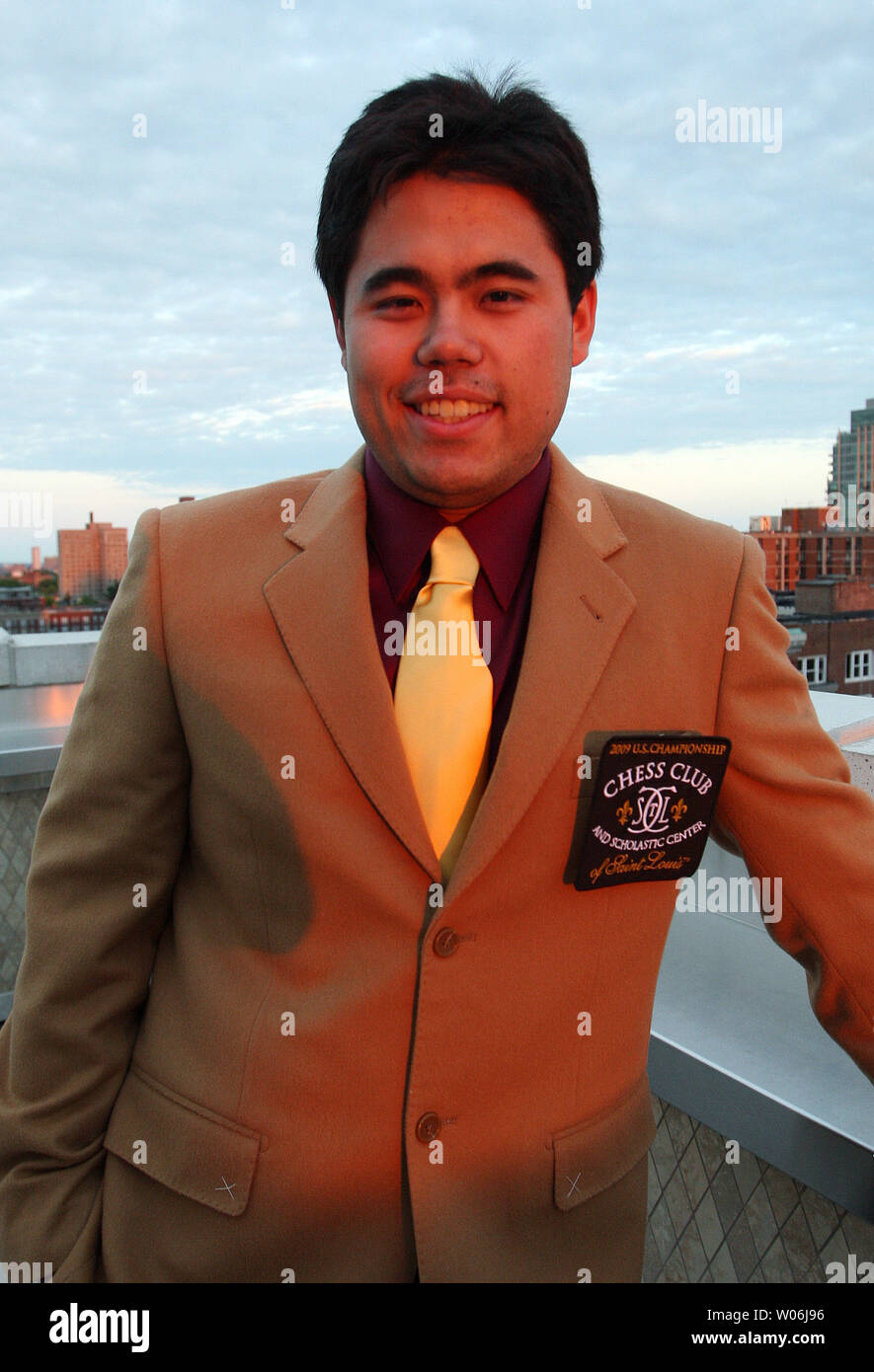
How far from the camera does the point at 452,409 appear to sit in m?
1.18

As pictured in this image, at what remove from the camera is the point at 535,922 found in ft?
4.13

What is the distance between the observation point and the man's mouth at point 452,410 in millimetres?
1181

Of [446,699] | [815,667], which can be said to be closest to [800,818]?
[446,699]

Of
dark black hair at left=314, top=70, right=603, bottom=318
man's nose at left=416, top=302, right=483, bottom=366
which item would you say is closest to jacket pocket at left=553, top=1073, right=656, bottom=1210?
man's nose at left=416, top=302, right=483, bottom=366

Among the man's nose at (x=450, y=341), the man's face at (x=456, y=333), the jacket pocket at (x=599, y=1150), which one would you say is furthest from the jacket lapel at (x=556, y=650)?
the jacket pocket at (x=599, y=1150)

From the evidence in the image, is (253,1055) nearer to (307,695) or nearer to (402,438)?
(307,695)

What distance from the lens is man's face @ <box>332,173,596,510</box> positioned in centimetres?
118

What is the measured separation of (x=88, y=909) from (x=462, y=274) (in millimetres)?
995

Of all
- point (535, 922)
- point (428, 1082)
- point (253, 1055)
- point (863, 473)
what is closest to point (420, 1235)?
point (428, 1082)

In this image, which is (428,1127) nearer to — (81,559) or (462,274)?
(462,274)

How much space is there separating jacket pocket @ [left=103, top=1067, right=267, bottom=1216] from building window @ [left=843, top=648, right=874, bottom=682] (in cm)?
3436

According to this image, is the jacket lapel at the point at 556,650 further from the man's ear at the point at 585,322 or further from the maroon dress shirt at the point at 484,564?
the man's ear at the point at 585,322

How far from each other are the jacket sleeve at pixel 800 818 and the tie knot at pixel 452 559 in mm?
366
